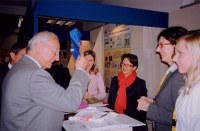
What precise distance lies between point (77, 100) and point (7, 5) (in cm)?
681

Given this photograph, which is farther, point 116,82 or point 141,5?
point 141,5

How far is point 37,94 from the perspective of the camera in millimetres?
1309

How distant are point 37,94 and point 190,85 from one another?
3.02 ft

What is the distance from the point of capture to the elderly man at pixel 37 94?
132 centimetres

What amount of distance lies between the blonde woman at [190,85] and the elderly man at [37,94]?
0.63 m

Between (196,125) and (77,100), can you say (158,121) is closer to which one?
(196,125)

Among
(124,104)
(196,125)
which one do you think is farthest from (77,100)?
(124,104)

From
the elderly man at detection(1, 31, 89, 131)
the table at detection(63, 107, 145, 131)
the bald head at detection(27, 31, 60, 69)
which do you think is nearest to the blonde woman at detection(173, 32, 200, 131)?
the table at detection(63, 107, 145, 131)

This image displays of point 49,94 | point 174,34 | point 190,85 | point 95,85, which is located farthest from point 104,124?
point 95,85

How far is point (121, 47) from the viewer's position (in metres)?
4.45

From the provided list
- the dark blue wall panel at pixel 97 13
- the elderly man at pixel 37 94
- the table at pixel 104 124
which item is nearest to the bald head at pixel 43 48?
the elderly man at pixel 37 94

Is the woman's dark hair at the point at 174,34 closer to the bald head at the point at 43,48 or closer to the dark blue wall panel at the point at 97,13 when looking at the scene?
the bald head at the point at 43,48

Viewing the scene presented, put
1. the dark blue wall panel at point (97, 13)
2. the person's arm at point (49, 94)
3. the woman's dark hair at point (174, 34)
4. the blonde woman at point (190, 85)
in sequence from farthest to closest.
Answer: the dark blue wall panel at point (97, 13), the woman's dark hair at point (174, 34), the person's arm at point (49, 94), the blonde woman at point (190, 85)

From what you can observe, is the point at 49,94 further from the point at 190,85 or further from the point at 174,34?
the point at 174,34
